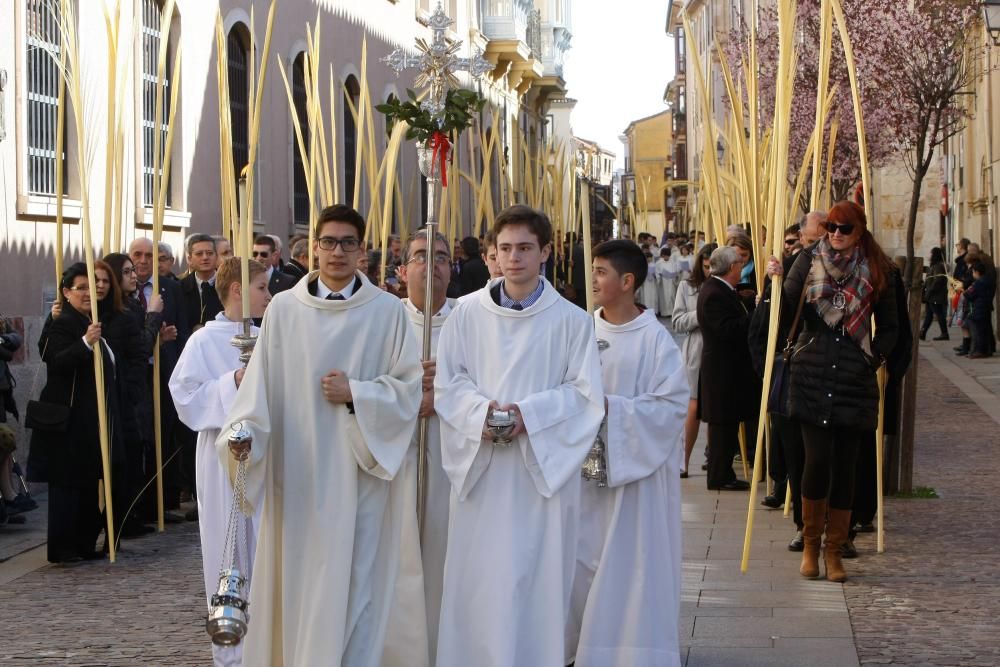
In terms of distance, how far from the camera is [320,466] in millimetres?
5609

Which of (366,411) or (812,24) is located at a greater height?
(812,24)

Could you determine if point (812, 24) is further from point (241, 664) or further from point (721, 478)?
point (241, 664)

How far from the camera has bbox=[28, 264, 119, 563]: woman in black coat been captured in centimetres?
883

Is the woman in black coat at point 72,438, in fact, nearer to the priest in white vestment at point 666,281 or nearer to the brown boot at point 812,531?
the brown boot at point 812,531

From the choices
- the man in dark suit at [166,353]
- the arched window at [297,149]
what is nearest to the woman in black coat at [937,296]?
the arched window at [297,149]

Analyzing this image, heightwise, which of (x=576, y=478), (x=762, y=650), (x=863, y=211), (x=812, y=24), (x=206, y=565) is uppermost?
(x=812, y=24)

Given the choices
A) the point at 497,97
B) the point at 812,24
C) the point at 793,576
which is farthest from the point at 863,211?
the point at 497,97

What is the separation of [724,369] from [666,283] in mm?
17323

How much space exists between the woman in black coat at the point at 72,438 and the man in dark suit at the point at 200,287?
183 centimetres

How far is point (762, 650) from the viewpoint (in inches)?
256

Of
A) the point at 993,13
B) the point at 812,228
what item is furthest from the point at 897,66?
the point at 812,228

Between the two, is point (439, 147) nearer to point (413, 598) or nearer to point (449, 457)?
point (449, 457)

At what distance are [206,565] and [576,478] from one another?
1.62 m

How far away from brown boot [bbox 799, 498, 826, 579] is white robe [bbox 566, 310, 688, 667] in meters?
1.68
